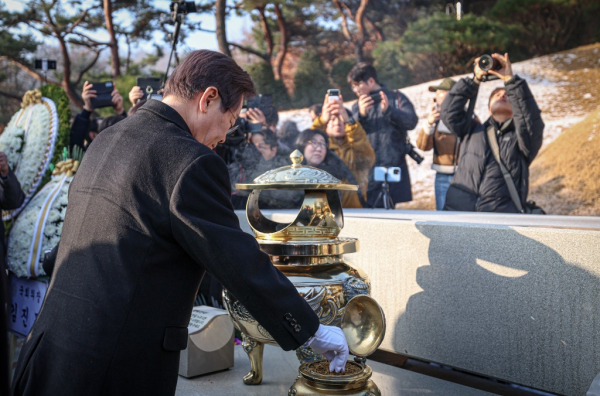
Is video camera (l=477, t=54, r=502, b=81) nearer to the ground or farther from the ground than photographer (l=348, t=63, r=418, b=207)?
farther from the ground

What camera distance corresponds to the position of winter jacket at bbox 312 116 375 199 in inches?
203

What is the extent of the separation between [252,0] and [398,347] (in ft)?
15.2

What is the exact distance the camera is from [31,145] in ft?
12.9

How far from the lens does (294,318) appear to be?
4.79 feet

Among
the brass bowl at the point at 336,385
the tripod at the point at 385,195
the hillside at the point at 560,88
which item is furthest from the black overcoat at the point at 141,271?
the tripod at the point at 385,195

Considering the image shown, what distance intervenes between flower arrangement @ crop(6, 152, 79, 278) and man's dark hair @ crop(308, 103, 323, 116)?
2.64m

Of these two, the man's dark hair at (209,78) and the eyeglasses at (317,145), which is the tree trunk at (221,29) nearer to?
the eyeglasses at (317,145)

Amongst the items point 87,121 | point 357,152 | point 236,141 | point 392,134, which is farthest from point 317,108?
point 87,121

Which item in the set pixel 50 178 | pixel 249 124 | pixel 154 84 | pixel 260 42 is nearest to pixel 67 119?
pixel 50 178

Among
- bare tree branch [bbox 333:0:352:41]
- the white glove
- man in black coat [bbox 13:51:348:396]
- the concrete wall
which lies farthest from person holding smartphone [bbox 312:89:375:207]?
man in black coat [bbox 13:51:348:396]

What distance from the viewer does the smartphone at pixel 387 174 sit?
16.5 ft

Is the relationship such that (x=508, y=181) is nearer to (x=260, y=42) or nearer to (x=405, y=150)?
(x=405, y=150)

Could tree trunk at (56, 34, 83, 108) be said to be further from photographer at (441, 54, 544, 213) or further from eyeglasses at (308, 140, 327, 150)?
photographer at (441, 54, 544, 213)

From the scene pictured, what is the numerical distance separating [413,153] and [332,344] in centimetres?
356
